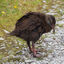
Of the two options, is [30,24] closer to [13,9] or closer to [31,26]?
[31,26]

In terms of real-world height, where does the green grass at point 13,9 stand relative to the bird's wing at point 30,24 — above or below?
below

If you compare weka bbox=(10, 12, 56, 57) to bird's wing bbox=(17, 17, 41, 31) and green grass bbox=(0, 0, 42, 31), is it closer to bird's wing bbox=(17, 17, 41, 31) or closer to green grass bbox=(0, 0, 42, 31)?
bird's wing bbox=(17, 17, 41, 31)

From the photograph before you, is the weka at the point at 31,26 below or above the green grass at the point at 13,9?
above

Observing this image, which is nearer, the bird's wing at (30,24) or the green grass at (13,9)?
the bird's wing at (30,24)

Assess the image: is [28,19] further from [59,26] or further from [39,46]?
[59,26]

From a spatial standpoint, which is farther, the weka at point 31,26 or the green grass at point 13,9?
the green grass at point 13,9

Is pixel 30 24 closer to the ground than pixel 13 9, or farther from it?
farther from it

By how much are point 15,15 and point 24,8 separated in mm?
897

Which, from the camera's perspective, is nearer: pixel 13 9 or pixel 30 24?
pixel 30 24

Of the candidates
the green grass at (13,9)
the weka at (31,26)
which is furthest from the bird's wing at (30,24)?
the green grass at (13,9)

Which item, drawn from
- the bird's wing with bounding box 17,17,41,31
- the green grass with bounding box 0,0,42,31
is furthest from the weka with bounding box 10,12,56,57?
the green grass with bounding box 0,0,42,31

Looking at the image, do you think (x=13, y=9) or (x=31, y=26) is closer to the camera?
(x=31, y=26)

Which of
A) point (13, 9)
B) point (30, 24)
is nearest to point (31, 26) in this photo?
point (30, 24)

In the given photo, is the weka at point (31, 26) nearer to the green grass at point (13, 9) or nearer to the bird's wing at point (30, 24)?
the bird's wing at point (30, 24)
